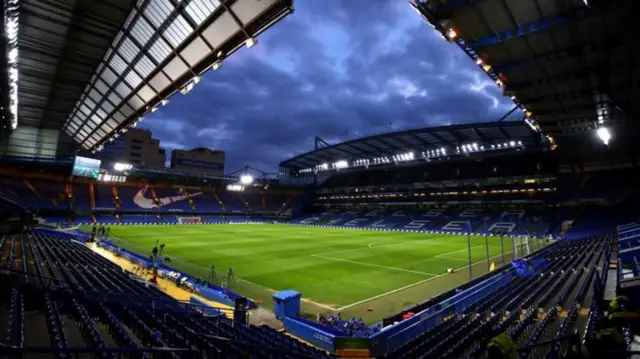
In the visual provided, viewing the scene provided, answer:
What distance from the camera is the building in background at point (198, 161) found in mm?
98812

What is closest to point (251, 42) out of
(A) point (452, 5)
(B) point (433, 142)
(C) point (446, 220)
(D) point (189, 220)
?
(A) point (452, 5)

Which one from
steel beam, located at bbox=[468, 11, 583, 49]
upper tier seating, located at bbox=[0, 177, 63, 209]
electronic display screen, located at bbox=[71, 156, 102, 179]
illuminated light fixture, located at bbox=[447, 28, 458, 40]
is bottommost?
upper tier seating, located at bbox=[0, 177, 63, 209]

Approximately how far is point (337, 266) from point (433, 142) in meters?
36.2

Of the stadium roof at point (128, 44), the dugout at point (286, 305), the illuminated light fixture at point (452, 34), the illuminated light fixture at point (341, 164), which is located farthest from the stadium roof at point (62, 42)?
the illuminated light fixture at point (341, 164)

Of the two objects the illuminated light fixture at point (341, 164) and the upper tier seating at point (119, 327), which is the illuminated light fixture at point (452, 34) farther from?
the illuminated light fixture at point (341, 164)

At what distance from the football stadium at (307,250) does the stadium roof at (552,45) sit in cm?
9

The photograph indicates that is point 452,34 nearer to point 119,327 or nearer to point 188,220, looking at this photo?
point 119,327

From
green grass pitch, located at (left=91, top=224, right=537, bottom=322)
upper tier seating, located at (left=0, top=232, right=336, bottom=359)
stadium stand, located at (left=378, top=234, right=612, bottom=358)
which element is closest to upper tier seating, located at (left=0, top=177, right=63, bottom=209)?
green grass pitch, located at (left=91, top=224, right=537, bottom=322)

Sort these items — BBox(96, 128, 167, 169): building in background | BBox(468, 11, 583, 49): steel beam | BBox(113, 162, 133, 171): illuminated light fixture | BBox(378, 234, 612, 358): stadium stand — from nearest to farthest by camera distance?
1. BBox(378, 234, 612, 358): stadium stand
2. BBox(468, 11, 583, 49): steel beam
3. BBox(113, 162, 133, 171): illuminated light fixture
4. BBox(96, 128, 167, 169): building in background

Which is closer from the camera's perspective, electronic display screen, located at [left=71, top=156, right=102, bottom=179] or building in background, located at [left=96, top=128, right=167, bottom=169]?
electronic display screen, located at [left=71, top=156, right=102, bottom=179]

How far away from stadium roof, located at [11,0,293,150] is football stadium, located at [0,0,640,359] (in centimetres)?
8

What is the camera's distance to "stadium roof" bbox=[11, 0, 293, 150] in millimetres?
12664

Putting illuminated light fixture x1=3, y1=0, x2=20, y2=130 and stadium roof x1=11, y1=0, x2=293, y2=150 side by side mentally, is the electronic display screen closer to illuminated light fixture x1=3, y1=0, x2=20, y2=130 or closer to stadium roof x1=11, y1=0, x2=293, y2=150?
stadium roof x1=11, y1=0, x2=293, y2=150

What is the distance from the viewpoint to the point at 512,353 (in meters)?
3.34
